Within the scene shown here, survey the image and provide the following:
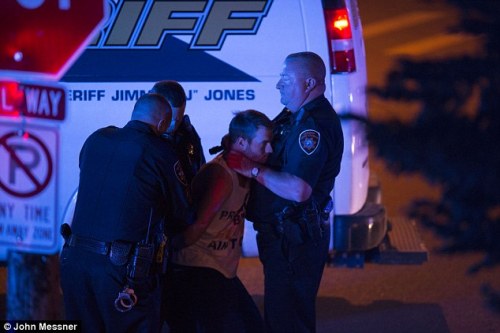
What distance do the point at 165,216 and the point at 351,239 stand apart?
218cm

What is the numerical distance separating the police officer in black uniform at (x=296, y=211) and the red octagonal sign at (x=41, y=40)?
111 cm

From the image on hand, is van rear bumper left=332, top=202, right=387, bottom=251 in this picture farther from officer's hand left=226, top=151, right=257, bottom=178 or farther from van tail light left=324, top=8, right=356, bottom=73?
officer's hand left=226, top=151, right=257, bottom=178

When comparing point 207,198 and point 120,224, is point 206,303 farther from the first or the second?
point 120,224

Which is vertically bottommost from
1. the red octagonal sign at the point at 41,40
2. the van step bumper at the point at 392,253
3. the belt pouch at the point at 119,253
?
the van step bumper at the point at 392,253

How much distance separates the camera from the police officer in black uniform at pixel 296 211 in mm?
4223

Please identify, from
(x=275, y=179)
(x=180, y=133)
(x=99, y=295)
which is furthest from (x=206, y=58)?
(x=99, y=295)

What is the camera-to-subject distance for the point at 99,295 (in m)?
3.80

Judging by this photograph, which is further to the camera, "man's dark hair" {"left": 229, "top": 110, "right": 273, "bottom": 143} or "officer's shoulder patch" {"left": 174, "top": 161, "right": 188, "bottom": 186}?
"man's dark hair" {"left": 229, "top": 110, "right": 273, "bottom": 143}

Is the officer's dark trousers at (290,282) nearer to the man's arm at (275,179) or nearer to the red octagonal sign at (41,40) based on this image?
the man's arm at (275,179)

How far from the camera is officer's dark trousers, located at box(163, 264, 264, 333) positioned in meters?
4.05

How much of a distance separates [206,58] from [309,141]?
5.69 ft

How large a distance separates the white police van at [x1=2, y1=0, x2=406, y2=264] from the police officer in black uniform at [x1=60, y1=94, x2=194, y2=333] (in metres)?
1.78

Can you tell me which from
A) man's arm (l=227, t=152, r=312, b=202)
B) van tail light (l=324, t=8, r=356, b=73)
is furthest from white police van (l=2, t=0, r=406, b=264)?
Answer: man's arm (l=227, t=152, r=312, b=202)

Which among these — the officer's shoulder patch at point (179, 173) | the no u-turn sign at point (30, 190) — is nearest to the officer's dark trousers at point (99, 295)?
the no u-turn sign at point (30, 190)
